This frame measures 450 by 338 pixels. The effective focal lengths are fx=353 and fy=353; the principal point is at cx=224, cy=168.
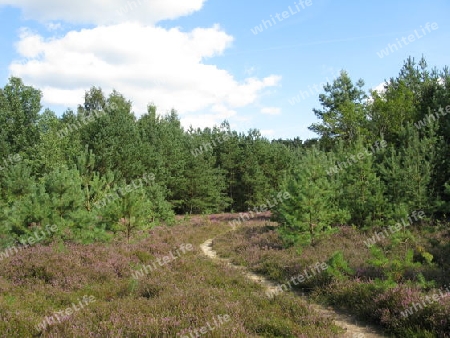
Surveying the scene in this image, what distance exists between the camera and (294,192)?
45.4 feet

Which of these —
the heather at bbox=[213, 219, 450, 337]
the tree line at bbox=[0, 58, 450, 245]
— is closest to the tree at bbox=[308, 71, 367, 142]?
the tree line at bbox=[0, 58, 450, 245]

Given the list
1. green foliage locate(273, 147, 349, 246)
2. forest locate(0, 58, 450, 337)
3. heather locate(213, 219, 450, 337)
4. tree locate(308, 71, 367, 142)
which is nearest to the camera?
heather locate(213, 219, 450, 337)

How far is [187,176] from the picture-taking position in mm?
36594

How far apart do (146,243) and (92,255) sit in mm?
3627

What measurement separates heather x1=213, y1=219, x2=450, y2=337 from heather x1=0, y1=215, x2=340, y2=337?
3.77ft

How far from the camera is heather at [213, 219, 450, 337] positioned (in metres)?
6.35

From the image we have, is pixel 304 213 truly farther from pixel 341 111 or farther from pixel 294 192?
pixel 341 111

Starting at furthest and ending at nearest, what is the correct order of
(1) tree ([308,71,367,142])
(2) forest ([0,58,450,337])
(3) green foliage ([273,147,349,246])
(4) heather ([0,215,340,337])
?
(1) tree ([308,71,367,142]), (3) green foliage ([273,147,349,246]), (2) forest ([0,58,450,337]), (4) heather ([0,215,340,337])

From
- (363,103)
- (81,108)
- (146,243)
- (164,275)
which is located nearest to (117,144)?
(146,243)

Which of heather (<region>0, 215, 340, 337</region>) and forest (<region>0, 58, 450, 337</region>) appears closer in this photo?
heather (<region>0, 215, 340, 337</region>)

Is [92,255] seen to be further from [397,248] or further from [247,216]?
[247,216]

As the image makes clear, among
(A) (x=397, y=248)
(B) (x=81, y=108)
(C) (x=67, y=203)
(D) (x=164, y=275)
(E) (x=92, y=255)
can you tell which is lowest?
(A) (x=397, y=248)

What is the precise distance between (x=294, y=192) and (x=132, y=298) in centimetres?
780

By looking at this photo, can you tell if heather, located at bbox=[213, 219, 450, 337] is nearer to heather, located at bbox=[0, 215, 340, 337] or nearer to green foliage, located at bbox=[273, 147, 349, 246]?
green foliage, located at bbox=[273, 147, 349, 246]
